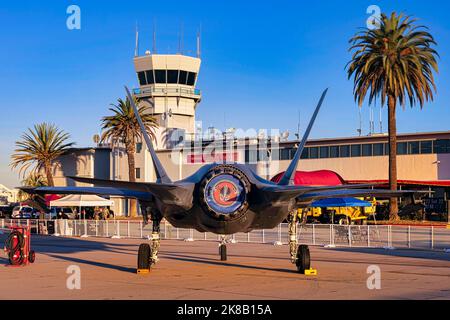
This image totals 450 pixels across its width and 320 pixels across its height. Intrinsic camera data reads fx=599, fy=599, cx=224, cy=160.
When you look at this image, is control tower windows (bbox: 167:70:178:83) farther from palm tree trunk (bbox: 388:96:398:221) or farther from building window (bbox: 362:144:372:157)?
palm tree trunk (bbox: 388:96:398:221)

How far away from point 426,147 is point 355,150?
8.23 m

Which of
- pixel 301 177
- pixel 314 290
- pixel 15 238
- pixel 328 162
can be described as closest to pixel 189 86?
pixel 328 162

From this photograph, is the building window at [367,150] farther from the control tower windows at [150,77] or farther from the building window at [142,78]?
the building window at [142,78]

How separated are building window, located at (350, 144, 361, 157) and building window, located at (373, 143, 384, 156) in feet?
6.15

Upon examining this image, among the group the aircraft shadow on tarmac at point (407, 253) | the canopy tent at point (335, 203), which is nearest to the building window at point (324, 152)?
the canopy tent at point (335, 203)

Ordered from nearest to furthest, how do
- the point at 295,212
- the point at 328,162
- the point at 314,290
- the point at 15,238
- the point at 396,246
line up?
the point at 314,290, the point at 295,212, the point at 15,238, the point at 396,246, the point at 328,162

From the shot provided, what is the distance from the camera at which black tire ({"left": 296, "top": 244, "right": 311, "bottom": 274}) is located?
18.9 metres

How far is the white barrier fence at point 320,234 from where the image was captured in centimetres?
3288

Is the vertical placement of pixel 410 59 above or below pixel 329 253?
above

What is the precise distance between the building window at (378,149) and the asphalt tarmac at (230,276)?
4055 cm

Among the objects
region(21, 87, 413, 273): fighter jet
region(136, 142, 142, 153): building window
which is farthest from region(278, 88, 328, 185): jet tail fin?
region(136, 142, 142, 153): building window

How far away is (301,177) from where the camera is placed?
54.8 m

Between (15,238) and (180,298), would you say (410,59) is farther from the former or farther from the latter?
(180,298)
